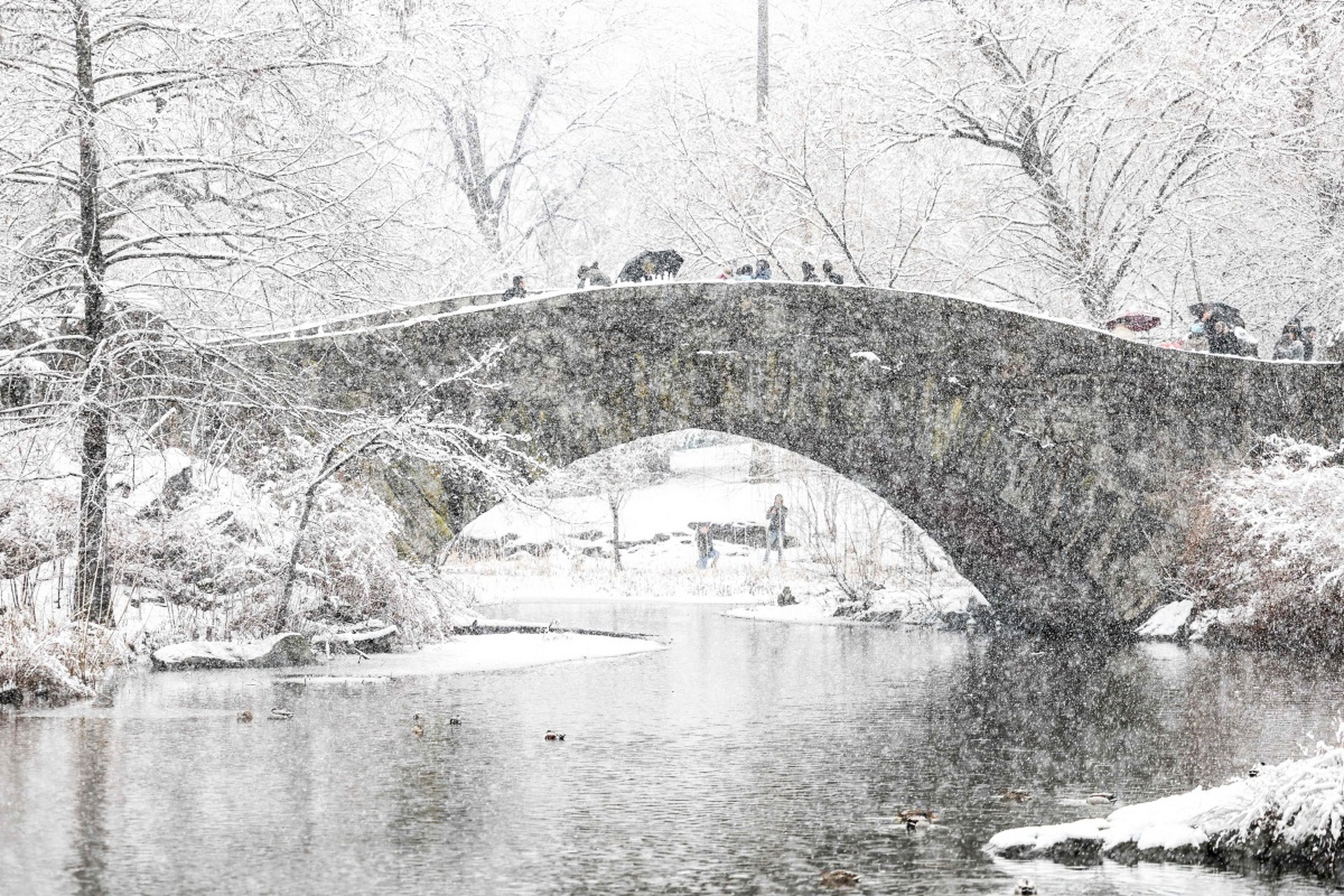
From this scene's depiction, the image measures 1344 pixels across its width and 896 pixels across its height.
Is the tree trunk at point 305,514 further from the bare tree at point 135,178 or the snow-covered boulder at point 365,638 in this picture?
the bare tree at point 135,178

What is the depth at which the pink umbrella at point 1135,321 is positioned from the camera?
62.0 ft

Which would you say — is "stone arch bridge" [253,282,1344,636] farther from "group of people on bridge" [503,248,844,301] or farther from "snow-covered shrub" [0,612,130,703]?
"snow-covered shrub" [0,612,130,703]

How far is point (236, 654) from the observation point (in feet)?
44.3

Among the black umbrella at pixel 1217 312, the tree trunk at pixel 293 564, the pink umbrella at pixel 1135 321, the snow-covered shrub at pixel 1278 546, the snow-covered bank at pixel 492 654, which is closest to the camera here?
the snow-covered bank at pixel 492 654

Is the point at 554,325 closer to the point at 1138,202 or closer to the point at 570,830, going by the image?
the point at 570,830

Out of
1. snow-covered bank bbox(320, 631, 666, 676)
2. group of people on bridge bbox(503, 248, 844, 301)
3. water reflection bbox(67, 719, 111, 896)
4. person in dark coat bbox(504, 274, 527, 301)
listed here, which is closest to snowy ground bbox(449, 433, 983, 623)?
snow-covered bank bbox(320, 631, 666, 676)

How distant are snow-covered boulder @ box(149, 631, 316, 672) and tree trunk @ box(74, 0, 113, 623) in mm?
543

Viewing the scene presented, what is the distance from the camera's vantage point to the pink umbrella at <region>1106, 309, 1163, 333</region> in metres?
18.9

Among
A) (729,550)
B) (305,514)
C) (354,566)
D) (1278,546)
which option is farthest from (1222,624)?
(729,550)

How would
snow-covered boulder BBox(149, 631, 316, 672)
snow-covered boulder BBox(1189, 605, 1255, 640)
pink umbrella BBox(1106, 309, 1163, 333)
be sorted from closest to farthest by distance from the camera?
snow-covered boulder BBox(149, 631, 316, 672)
snow-covered boulder BBox(1189, 605, 1255, 640)
pink umbrella BBox(1106, 309, 1163, 333)

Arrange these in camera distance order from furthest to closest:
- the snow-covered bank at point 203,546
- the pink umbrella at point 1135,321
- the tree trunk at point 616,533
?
the tree trunk at point 616,533 → the pink umbrella at point 1135,321 → the snow-covered bank at point 203,546

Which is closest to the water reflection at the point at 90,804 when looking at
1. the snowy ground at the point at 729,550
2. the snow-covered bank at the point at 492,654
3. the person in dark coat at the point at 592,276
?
the snow-covered bank at the point at 492,654

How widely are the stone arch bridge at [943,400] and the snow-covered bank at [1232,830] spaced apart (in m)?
8.88

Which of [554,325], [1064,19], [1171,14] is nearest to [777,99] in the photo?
[1064,19]
